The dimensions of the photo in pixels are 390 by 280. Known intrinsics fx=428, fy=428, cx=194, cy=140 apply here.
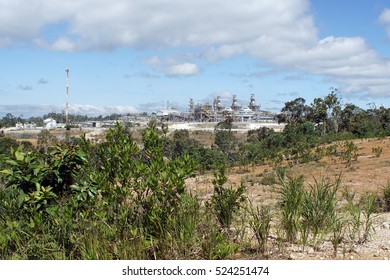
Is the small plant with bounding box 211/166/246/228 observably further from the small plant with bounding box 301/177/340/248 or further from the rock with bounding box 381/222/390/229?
the rock with bounding box 381/222/390/229

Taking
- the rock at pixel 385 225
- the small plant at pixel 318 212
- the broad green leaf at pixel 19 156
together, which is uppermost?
the broad green leaf at pixel 19 156

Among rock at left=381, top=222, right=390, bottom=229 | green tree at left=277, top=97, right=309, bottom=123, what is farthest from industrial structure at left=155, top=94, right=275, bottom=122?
rock at left=381, top=222, right=390, bottom=229

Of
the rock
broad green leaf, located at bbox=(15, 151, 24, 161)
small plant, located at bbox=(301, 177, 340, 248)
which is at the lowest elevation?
the rock

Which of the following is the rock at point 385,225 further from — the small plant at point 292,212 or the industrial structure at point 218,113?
the industrial structure at point 218,113

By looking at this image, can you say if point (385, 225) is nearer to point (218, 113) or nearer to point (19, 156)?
point (19, 156)

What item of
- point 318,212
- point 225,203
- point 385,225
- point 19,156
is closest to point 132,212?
point 225,203

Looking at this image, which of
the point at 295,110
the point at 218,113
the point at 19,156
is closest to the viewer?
the point at 19,156

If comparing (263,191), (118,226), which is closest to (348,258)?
(118,226)

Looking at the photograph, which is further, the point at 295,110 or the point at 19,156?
the point at 295,110

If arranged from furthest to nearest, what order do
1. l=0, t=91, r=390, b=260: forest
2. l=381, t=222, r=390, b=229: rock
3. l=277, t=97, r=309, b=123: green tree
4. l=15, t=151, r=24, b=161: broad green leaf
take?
l=277, t=97, r=309, b=123: green tree < l=381, t=222, r=390, b=229: rock < l=15, t=151, r=24, b=161: broad green leaf < l=0, t=91, r=390, b=260: forest

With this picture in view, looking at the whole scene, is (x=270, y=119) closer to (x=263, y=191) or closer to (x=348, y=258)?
(x=263, y=191)

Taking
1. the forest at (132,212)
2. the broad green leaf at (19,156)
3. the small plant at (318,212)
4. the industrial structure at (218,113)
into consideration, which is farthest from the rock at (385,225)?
the industrial structure at (218,113)

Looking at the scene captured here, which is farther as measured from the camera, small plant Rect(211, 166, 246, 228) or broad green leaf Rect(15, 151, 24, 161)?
small plant Rect(211, 166, 246, 228)

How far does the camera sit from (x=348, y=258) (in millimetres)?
3777
